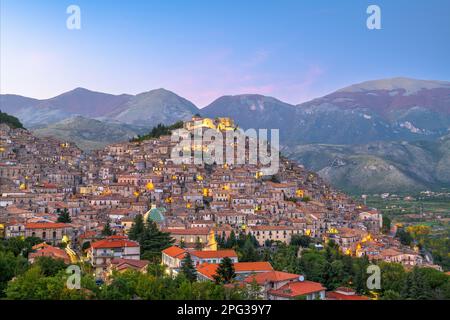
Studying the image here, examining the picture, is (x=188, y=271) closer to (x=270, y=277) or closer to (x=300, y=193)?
(x=270, y=277)

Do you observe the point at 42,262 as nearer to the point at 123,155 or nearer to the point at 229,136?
the point at 123,155

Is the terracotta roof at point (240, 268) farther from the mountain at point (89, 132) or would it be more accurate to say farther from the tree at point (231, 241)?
the mountain at point (89, 132)

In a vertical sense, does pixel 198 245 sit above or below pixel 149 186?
below

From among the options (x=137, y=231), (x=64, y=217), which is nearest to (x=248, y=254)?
(x=137, y=231)
